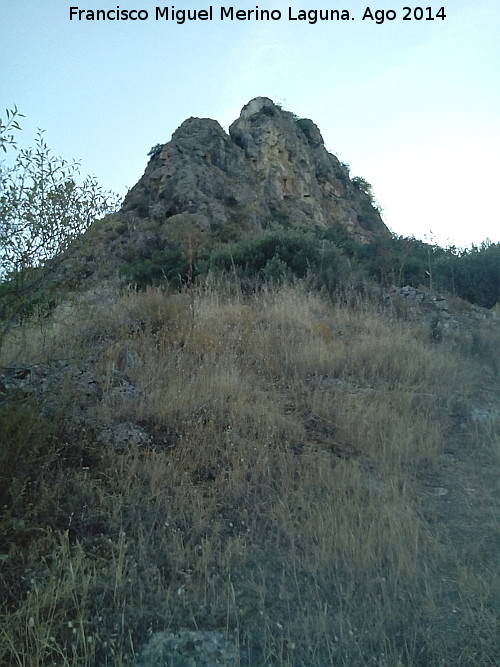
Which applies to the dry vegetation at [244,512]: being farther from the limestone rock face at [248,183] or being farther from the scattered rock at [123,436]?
the limestone rock face at [248,183]

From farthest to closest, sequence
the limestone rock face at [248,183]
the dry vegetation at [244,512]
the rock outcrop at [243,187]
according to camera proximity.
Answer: the limestone rock face at [248,183] → the rock outcrop at [243,187] → the dry vegetation at [244,512]

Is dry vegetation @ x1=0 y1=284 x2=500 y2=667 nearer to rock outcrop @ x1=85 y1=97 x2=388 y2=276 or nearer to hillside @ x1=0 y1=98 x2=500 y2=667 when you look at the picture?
hillside @ x1=0 y1=98 x2=500 y2=667

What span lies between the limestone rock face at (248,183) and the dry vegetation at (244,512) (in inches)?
483

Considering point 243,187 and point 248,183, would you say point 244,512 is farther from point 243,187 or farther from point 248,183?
point 248,183

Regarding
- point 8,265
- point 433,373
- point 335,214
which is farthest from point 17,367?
point 335,214

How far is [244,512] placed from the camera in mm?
3371

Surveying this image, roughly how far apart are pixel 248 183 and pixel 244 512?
877 inches

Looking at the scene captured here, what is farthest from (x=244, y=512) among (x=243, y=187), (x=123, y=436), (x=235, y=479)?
(x=243, y=187)

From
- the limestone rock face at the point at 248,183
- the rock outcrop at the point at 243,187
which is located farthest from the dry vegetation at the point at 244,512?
the limestone rock face at the point at 248,183

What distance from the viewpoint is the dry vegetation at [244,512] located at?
2.51 meters

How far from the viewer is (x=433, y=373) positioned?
19.4ft

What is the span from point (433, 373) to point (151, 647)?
422cm

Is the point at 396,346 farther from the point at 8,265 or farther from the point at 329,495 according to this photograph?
the point at 8,265

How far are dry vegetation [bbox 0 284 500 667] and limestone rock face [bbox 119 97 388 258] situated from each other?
1226 cm
